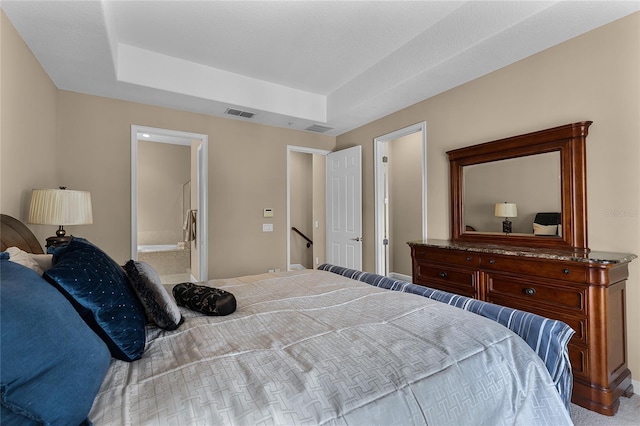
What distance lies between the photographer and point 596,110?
7.37ft

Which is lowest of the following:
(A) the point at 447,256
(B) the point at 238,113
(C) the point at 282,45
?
(A) the point at 447,256

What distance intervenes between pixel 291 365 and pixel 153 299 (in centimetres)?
71

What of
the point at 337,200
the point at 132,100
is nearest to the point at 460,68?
the point at 337,200

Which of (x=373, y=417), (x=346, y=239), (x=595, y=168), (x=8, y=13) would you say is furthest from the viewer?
(x=346, y=239)

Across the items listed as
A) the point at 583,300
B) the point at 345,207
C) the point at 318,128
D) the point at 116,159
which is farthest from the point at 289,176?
A: the point at 583,300

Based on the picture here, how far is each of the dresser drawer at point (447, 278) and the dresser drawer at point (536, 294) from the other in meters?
0.15

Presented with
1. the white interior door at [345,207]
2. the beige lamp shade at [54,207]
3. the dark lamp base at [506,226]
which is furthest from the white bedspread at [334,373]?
the white interior door at [345,207]

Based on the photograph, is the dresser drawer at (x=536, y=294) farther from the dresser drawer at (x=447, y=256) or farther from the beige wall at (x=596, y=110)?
the beige wall at (x=596, y=110)

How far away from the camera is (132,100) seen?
349 cm

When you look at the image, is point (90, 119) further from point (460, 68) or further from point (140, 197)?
point (460, 68)

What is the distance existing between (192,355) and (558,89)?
317cm

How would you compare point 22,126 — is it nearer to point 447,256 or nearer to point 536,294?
point 447,256

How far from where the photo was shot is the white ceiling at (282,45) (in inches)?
84.8

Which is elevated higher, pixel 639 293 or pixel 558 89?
pixel 558 89
